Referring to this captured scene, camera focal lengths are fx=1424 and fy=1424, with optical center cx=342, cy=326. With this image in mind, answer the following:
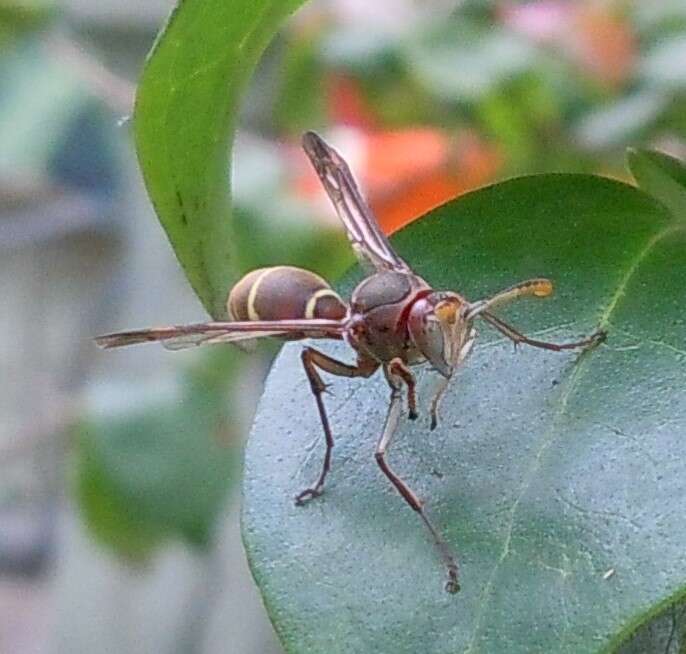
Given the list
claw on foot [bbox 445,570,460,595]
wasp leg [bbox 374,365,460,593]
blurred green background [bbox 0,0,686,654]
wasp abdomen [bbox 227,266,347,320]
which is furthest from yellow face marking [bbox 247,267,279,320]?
blurred green background [bbox 0,0,686,654]

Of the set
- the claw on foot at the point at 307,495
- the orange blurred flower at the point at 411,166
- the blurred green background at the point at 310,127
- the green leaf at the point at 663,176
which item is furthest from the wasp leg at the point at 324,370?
the orange blurred flower at the point at 411,166

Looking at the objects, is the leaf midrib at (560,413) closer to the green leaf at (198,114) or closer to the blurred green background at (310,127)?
the green leaf at (198,114)

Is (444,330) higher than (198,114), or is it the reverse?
(198,114)

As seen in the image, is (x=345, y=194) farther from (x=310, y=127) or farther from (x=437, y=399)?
(x=310, y=127)

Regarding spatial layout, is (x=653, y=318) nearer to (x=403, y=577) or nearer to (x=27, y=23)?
(x=403, y=577)

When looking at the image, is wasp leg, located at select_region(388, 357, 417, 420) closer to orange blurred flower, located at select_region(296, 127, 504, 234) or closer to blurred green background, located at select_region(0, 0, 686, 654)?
blurred green background, located at select_region(0, 0, 686, 654)

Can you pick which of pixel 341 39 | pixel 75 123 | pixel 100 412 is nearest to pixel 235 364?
pixel 100 412

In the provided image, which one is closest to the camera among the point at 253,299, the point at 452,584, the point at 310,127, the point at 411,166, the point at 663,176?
the point at 452,584

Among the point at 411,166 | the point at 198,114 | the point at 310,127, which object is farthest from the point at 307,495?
the point at 310,127
